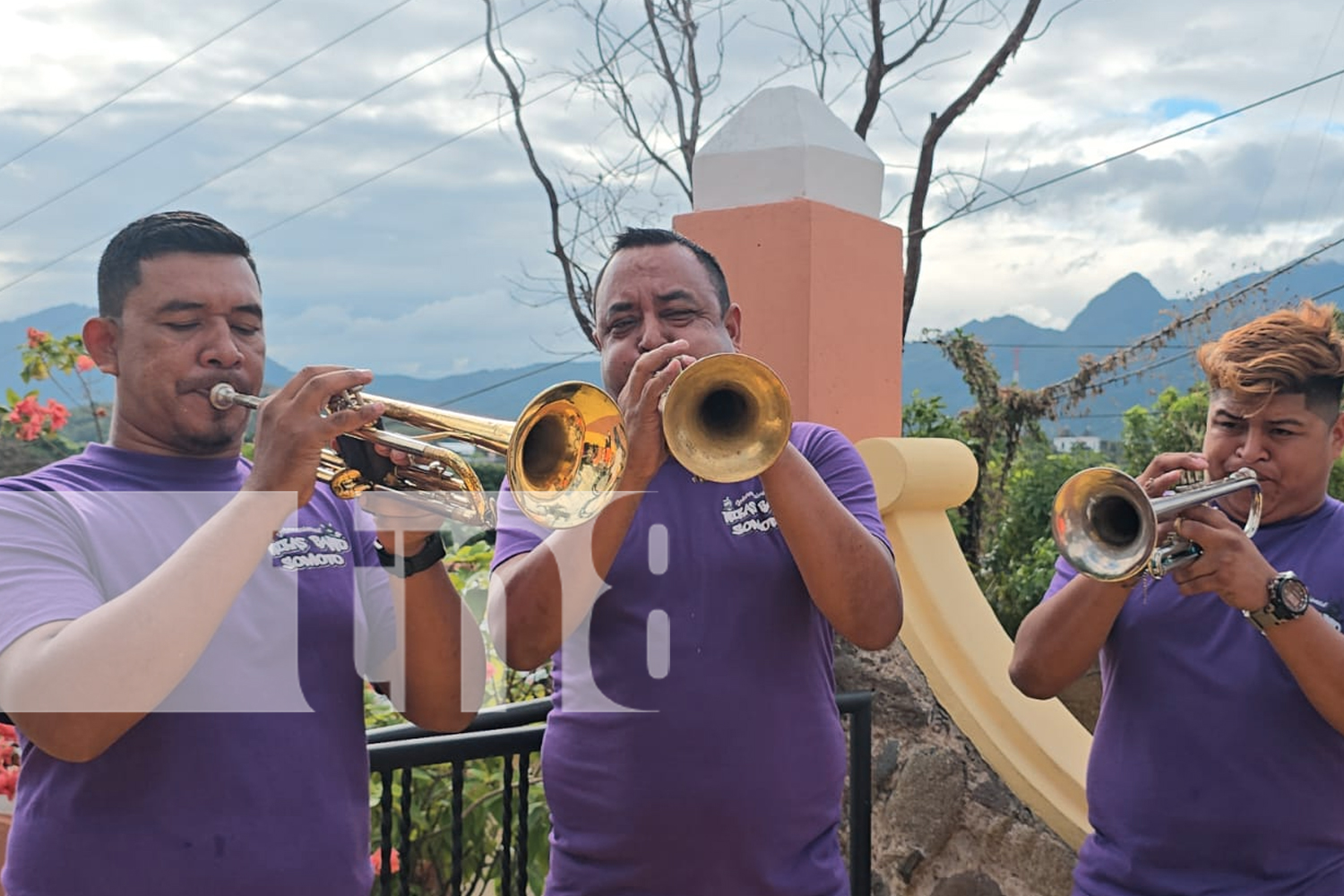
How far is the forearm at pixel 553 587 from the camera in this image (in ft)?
6.77

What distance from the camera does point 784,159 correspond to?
12.5ft

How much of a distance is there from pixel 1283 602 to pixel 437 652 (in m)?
1.48

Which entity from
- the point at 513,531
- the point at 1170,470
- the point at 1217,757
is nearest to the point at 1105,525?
the point at 1170,470

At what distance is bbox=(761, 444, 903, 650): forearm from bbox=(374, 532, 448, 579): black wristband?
61 cm

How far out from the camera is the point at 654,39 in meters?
8.96

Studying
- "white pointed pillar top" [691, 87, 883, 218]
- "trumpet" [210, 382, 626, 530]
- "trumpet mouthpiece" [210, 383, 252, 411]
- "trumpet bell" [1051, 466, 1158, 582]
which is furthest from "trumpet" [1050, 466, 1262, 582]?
"white pointed pillar top" [691, 87, 883, 218]

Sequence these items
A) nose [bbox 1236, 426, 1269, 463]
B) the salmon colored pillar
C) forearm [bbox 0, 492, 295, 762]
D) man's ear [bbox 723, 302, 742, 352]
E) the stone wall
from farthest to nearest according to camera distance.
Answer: the salmon colored pillar < the stone wall < man's ear [bbox 723, 302, 742, 352] < nose [bbox 1236, 426, 1269, 463] < forearm [bbox 0, 492, 295, 762]

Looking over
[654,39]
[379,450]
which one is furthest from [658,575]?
[654,39]

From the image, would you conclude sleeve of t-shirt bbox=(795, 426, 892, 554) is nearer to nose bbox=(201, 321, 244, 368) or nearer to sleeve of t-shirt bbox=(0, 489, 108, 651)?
nose bbox=(201, 321, 244, 368)

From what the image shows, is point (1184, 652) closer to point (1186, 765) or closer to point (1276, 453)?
point (1186, 765)

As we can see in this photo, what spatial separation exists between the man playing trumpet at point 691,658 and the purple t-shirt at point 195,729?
1.20ft

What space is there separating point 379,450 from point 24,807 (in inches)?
30.2

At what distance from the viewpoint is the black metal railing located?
229 cm

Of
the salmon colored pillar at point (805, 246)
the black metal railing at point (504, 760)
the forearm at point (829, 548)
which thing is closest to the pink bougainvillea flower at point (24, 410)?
the salmon colored pillar at point (805, 246)
